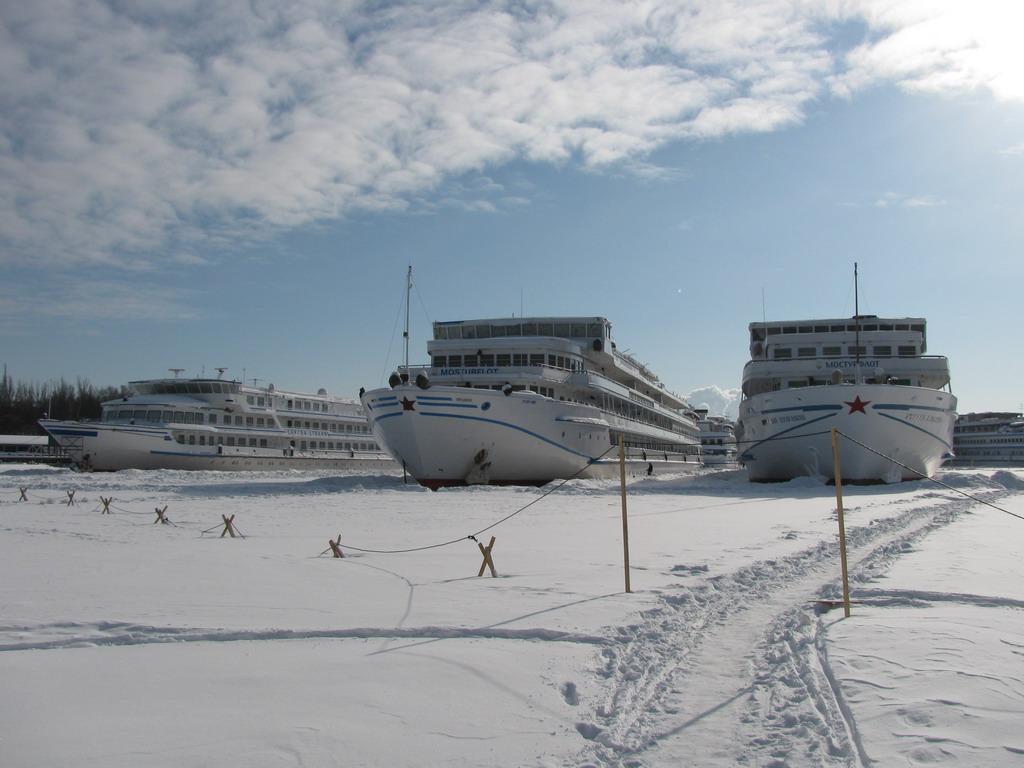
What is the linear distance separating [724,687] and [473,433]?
22.7 m

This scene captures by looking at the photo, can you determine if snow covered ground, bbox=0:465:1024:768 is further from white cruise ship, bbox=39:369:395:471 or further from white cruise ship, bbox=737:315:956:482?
white cruise ship, bbox=39:369:395:471

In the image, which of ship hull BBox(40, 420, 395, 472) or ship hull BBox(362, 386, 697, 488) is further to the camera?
ship hull BBox(40, 420, 395, 472)

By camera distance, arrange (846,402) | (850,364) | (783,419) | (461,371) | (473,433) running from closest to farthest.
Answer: (473,433) < (846,402) < (783,419) < (461,371) < (850,364)

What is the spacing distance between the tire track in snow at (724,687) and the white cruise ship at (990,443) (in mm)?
81997

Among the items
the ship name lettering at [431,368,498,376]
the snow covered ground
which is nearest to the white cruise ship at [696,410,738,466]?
the ship name lettering at [431,368,498,376]

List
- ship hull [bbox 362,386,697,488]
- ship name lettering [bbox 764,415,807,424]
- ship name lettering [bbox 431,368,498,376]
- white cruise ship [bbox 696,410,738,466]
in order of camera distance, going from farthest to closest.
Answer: white cruise ship [bbox 696,410,738,466]
ship name lettering [bbox 431,368,498,376]
ship name lettering [bbox 764,415,807,424]
ship hull [bbox 362,386,697,488]

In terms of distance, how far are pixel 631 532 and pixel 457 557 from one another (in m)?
4.40

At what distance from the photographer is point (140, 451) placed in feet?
140

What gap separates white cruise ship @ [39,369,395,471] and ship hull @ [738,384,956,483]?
3231 cm

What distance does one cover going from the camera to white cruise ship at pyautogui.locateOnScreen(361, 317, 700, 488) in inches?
1078

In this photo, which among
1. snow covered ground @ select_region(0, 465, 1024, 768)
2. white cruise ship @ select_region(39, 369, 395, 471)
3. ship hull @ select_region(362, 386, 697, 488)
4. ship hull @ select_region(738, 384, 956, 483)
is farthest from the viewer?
white cruise ship @ select_region(39, 369, 395, 471)

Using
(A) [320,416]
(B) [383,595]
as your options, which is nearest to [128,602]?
(B) [383,595]

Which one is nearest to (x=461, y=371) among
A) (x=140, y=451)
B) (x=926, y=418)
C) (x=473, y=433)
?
(x=473, y=433)

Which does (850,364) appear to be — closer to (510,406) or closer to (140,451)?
(510,406)
